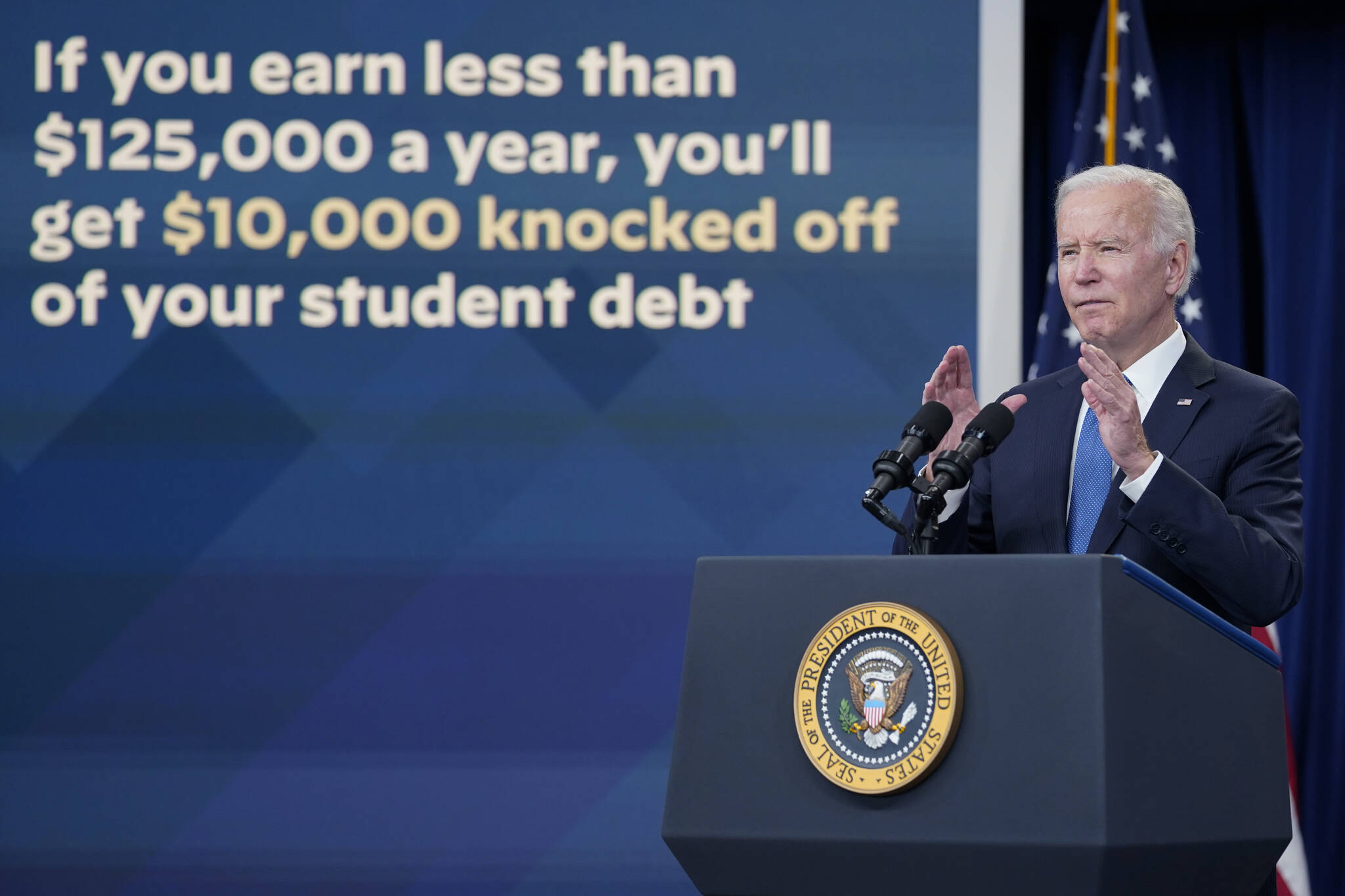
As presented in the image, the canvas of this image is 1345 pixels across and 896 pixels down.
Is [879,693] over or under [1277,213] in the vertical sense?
under

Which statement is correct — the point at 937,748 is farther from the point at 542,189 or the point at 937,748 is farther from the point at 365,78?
the point at 365,78

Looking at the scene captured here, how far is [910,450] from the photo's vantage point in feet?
4.74

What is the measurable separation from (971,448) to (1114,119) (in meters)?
2.50

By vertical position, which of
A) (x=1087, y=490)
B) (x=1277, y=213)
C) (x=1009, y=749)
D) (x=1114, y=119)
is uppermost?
(x=1114, y=119)

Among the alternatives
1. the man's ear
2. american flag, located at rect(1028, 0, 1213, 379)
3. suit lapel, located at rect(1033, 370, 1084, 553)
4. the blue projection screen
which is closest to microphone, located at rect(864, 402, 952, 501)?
suit lapel, located at rect(1033, 370, 1084, 553)

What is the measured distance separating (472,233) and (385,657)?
113cm

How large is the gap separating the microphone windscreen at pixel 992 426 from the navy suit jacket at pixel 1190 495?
17 centimetres

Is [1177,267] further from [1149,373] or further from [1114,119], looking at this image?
[1114,119]

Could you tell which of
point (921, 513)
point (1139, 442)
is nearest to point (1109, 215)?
point (1139, 442)

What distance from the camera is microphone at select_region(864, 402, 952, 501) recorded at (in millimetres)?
1389

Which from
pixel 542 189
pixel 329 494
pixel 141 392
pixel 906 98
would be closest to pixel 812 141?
pixel 906 98

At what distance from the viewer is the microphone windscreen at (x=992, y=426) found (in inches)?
58.0

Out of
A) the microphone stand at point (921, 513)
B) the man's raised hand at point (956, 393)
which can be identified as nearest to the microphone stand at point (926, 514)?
the microphone stand at point (921, 513)

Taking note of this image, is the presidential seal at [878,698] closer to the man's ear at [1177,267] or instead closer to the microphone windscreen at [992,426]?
the microphone windscreen at [992,426]
